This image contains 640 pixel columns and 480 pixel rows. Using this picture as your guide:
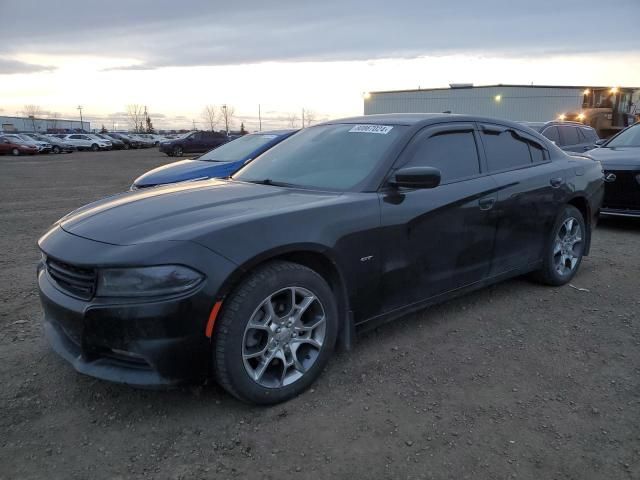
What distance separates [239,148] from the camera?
812 cm

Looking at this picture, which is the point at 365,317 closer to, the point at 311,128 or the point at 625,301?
the point at 311,128

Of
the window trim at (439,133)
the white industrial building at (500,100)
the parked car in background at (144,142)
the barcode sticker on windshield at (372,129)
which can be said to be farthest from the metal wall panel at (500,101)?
the barcode sticker on windshield at (372,129)

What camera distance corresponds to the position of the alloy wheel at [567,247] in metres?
4.55

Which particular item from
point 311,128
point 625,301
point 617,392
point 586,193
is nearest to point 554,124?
point 586,193

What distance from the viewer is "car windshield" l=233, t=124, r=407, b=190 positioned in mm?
3318

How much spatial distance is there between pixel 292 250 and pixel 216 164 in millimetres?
5113

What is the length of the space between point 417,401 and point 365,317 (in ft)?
1.97

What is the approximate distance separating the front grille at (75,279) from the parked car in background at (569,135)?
968cm

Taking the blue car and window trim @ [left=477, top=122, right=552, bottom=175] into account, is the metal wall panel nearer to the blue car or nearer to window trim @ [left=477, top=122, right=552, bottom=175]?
the blue car

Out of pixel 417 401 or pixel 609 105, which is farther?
pixel 609 105

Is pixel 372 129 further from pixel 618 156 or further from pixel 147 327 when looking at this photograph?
pixel 618 156

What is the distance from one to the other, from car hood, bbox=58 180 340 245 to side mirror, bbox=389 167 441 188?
411 mm

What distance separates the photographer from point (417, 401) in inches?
110

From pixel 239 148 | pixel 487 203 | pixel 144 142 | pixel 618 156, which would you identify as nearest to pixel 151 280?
pixel 487 203
